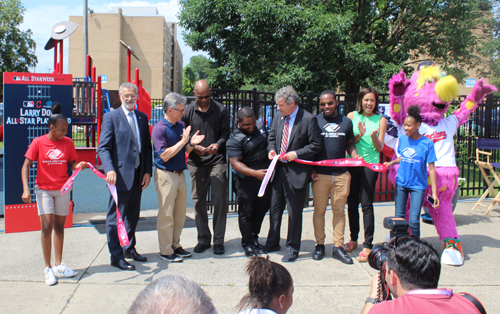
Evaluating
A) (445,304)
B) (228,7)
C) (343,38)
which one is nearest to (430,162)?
(445,304)

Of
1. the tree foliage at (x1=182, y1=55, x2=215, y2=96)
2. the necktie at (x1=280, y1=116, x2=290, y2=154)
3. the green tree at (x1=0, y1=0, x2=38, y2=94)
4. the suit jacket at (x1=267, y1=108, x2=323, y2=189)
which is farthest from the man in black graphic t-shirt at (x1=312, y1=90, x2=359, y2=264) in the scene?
the tree foliage at (x1=182, y1=55, x2=215, y2=96)

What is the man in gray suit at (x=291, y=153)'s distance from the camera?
4.46 meters

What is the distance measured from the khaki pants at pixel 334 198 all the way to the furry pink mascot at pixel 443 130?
Answer: 35.4 inches

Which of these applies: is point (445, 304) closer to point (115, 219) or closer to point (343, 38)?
point (115, 219)

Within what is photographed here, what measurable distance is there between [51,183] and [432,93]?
4.41 metres

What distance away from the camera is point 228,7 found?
14555 millimetres

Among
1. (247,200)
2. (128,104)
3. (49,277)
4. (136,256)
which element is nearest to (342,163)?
(247,200)

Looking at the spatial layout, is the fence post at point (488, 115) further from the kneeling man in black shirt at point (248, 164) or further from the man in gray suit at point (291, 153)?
the kneeling man in black shirt at point (248, 164)

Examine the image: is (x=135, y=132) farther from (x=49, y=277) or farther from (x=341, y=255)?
(x=341, y=255)

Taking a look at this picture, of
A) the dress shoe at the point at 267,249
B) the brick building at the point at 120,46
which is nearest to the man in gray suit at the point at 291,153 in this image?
the dress shoe at the point at 267,249

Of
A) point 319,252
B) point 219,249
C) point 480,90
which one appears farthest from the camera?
point 480,90

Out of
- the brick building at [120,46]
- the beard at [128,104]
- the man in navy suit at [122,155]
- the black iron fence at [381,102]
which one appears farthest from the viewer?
the brick building at [120,46]

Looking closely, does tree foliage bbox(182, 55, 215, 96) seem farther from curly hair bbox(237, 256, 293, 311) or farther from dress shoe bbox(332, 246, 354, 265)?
curly hair bbox(237, 256, 293, 311)

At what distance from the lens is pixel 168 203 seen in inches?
177
